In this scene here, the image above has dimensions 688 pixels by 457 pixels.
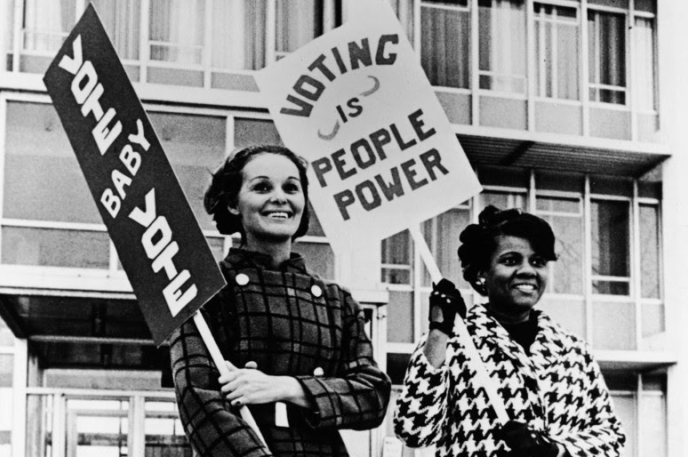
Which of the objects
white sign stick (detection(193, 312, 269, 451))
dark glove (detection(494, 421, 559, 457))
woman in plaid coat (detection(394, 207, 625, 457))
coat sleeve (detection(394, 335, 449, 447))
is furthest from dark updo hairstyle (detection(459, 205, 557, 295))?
white sign stick (detection(193, 312, 269, 451))

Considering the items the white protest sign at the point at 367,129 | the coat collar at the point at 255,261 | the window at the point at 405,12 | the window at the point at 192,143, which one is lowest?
the coat collar at the point at 255,261

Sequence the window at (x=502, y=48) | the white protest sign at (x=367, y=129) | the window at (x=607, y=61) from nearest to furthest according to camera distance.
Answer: the white protest sign at (x=367, y=129) → the window at (x=502, y=48) → the window at (x=607, y=61)

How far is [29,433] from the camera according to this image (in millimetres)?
10766

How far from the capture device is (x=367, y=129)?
3.67 m

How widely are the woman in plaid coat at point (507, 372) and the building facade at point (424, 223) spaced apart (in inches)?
265

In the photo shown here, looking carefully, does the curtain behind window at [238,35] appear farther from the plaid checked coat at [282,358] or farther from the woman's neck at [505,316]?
the plaid checked coat at [282,358]

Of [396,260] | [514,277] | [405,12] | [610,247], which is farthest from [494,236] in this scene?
[610,247]

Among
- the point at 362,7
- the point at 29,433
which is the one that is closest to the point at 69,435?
the point at 29,433

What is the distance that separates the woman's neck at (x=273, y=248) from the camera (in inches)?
126

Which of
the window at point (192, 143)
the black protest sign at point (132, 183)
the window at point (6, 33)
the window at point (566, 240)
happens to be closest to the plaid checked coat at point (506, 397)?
the black protest sign at point (132, 183)

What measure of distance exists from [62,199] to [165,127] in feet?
2.96

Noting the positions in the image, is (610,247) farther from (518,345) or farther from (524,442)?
(524,442)

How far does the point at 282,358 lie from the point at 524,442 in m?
Result: 0.54

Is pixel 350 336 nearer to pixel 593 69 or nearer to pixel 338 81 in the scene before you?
pixel 338 81
